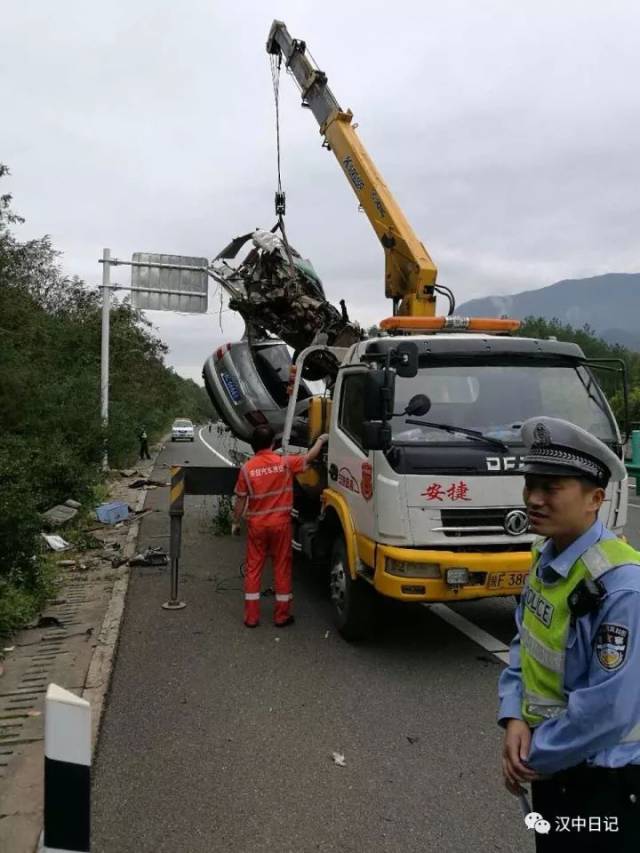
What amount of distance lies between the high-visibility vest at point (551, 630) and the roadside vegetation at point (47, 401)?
5261 millimetres

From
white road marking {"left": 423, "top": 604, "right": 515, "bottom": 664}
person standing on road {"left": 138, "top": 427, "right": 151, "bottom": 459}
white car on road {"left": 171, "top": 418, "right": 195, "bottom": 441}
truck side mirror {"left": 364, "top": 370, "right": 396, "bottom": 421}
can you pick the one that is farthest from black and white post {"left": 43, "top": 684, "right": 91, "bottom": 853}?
white car on road {"left": 171, "top": 418, "right": 195, "bottom": 441}

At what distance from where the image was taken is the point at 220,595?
7336 mm

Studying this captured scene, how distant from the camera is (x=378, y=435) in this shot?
4871 millimetres

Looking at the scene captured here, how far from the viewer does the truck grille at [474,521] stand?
16.0 ft

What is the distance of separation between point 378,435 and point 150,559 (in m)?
4.85

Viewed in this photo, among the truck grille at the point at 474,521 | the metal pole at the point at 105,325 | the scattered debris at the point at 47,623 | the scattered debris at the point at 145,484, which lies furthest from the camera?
the metal pole at the point at 105,325

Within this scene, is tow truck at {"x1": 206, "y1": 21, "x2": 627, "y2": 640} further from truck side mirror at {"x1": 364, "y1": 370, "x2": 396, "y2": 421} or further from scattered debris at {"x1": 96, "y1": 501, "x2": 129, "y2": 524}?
scattered debris at {"x1": 96, "y1": 501, "x2": 129, "y2": 524}

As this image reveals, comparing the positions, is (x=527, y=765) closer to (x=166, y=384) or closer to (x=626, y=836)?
(x=626, y=836)

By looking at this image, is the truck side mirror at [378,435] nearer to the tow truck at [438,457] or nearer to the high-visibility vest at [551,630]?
the tow truck at [438,457]

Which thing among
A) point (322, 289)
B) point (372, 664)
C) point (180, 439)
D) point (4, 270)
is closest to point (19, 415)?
point (4, 270)

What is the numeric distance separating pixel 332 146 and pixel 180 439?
137 ft

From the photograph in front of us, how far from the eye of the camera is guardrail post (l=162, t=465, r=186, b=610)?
680 centimetres

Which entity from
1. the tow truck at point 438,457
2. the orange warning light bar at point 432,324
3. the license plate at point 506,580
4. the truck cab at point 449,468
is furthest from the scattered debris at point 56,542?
the license plate at point 506,580

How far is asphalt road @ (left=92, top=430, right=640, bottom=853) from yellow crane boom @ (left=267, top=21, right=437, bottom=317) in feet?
12.1
